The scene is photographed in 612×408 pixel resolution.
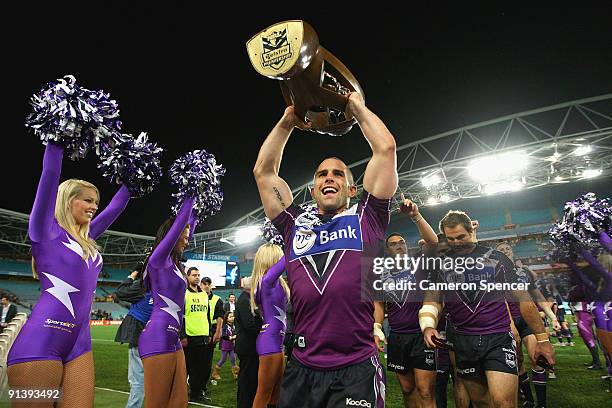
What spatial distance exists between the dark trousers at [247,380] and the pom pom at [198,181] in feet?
6.44

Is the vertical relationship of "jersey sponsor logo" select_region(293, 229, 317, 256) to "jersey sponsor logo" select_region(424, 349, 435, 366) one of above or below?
above

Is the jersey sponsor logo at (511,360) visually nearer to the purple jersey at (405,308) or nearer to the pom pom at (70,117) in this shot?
the purple jersey at (405,308)

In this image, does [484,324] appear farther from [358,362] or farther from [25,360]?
[25,360]

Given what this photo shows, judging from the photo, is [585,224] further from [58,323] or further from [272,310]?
[58,323]

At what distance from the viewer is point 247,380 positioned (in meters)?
5.14

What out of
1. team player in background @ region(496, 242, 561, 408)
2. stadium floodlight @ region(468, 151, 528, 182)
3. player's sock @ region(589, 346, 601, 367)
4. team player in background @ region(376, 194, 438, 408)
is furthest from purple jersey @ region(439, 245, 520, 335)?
stadium floodlight @ region(468, 151, 528, 182)

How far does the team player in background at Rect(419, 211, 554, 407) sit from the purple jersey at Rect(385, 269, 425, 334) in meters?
0.63

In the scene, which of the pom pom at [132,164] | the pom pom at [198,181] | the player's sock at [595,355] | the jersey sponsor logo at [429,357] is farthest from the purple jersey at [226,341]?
the player's sock at [595,355]

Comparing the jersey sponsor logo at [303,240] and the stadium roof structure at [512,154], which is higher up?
the stadium roof structure at [512,154]

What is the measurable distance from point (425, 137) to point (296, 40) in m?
21.1

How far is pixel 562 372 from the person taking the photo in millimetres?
9047

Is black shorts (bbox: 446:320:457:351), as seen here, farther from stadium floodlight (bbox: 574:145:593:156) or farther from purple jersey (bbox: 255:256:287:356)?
stadium floodlight (bbox: 574:145:593:156)

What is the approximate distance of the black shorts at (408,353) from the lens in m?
4.70

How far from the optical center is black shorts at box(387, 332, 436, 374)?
470 cm
